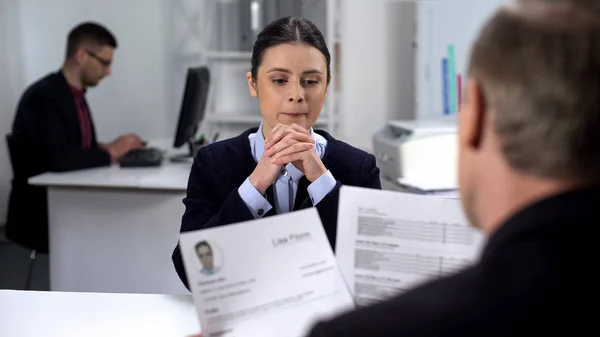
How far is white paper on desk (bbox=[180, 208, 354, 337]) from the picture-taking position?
3.00 feet

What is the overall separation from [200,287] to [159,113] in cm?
367

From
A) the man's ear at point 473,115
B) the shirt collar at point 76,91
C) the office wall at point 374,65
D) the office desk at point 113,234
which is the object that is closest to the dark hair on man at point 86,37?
the shirt collar at point 76,91

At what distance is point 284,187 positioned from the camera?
1.39 m

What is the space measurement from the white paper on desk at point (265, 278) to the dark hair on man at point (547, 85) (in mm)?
448

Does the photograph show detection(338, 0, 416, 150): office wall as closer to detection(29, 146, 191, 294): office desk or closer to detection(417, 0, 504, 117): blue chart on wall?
detection(417, 0, 504, 117): blue chart on wall

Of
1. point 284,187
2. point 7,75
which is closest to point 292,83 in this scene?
point 284,187

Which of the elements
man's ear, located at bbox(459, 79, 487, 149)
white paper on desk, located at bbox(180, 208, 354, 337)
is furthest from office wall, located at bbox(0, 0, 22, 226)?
man's ear, located at bbox(459, 79, 487, 149)

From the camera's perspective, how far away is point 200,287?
0.90m

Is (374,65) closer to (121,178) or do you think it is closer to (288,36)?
(121,178)

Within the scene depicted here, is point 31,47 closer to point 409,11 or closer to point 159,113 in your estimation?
point 159,113

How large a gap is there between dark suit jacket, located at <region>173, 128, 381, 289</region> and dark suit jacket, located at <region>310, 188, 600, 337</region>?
33.3 inches

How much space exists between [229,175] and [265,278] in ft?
1.63

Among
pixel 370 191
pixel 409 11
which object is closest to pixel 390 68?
pixel 409 11

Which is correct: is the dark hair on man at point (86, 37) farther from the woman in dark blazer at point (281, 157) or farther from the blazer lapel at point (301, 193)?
the blazer lapel at point (301, 193)
